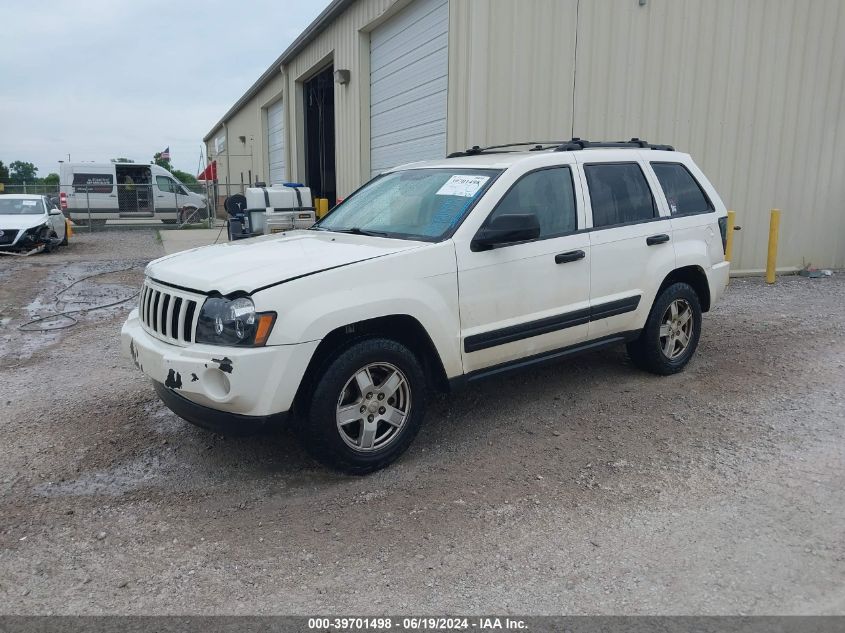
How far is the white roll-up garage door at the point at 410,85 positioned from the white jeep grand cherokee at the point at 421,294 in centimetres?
451

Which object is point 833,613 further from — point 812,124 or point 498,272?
point 812,124

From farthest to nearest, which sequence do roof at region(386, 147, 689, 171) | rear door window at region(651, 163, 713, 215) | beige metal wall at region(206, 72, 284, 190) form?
beige metal wall at region(206, 72, 284, 190) → rear door window at region(651, 163, 713, 215) → roof at region(386, 147, 689, 171)

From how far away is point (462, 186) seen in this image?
4551 mm

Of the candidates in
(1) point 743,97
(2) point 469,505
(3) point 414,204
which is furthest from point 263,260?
(1) point 743,97

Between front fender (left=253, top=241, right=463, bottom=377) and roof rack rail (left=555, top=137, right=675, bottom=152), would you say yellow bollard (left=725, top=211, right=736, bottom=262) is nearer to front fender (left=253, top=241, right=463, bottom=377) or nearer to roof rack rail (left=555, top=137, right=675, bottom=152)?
roof rack rail (left=555, top=137, right=675, bottom=152)

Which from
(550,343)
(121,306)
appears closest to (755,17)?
(550,343)

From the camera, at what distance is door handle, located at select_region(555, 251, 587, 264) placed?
459 cm

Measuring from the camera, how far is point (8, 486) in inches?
153

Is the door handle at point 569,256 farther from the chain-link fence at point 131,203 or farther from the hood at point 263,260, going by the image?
the chain-link fence at point 131,203

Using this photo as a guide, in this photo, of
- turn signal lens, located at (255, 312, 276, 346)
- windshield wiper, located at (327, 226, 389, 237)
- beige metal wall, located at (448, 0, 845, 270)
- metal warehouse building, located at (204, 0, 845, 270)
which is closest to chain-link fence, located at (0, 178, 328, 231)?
metal warehouse building, located at (204, 0, 845, 270)

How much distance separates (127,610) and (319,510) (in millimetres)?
1053

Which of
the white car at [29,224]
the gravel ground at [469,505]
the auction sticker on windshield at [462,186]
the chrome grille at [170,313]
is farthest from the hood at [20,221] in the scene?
the auction sticker on windshield at [462,186]

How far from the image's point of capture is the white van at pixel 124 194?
23250mm

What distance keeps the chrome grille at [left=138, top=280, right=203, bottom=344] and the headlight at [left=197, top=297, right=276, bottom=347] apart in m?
0.07
